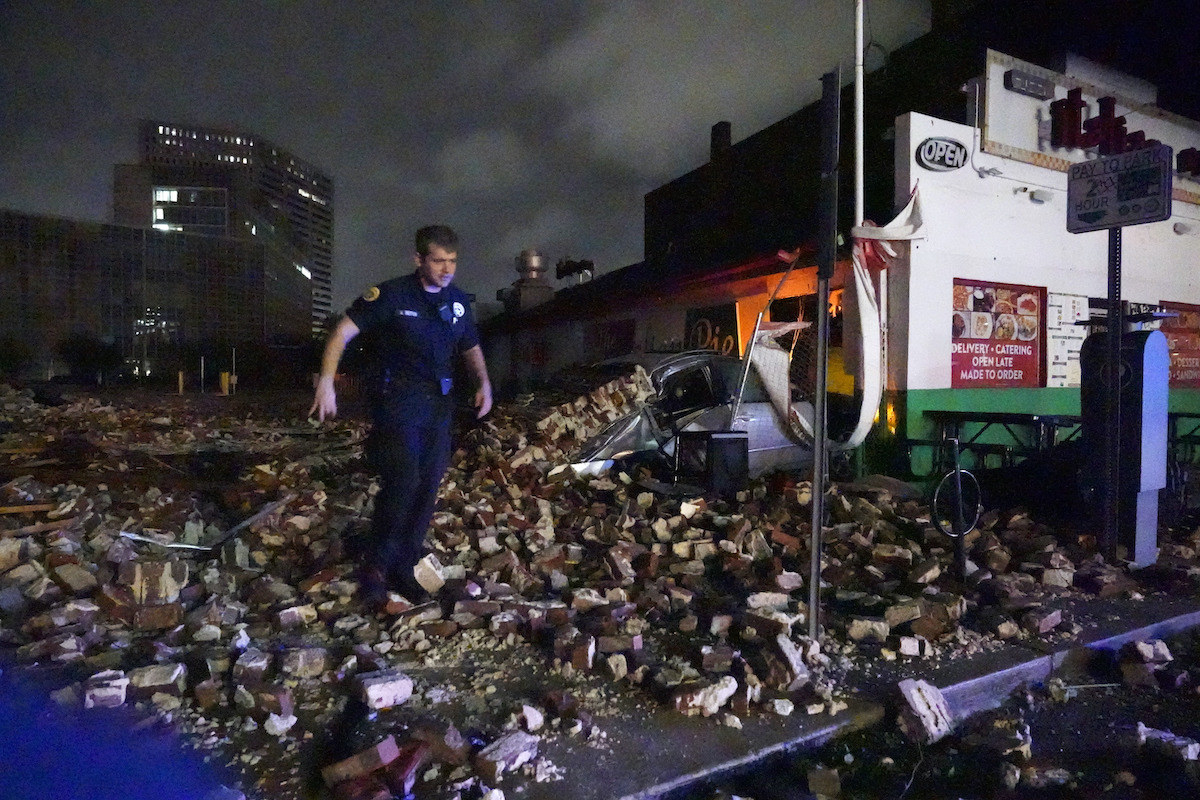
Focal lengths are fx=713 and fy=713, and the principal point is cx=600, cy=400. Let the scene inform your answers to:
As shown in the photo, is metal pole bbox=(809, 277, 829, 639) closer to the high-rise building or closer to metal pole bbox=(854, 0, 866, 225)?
metal pole bbox=(854, 0, 866, 225)

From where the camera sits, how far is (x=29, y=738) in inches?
105

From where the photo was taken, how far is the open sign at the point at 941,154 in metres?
8.27

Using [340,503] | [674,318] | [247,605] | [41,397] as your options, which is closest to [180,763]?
[247,605]

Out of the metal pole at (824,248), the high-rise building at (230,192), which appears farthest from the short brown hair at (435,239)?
the high-rise building at (230,192)

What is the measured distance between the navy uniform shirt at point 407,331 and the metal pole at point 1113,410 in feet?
15.7

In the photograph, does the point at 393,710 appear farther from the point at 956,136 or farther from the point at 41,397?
the point at 41,397

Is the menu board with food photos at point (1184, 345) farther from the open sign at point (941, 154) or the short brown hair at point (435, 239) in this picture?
the short brown hair at point (435, 239)

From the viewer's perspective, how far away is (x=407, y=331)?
13.0 feet

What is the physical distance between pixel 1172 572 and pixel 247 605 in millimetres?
6130

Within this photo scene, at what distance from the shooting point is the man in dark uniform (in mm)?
3941

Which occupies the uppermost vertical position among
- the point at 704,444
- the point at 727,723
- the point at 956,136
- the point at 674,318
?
the point at 956,136

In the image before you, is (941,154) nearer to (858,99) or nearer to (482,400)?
Result: (858,99)

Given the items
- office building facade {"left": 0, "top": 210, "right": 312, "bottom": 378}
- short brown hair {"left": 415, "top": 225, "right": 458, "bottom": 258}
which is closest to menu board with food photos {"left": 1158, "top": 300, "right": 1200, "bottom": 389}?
short brown hair {"left": 415, "top": 225, "right": 458, "bottom": 258}

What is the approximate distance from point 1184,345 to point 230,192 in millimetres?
77779
